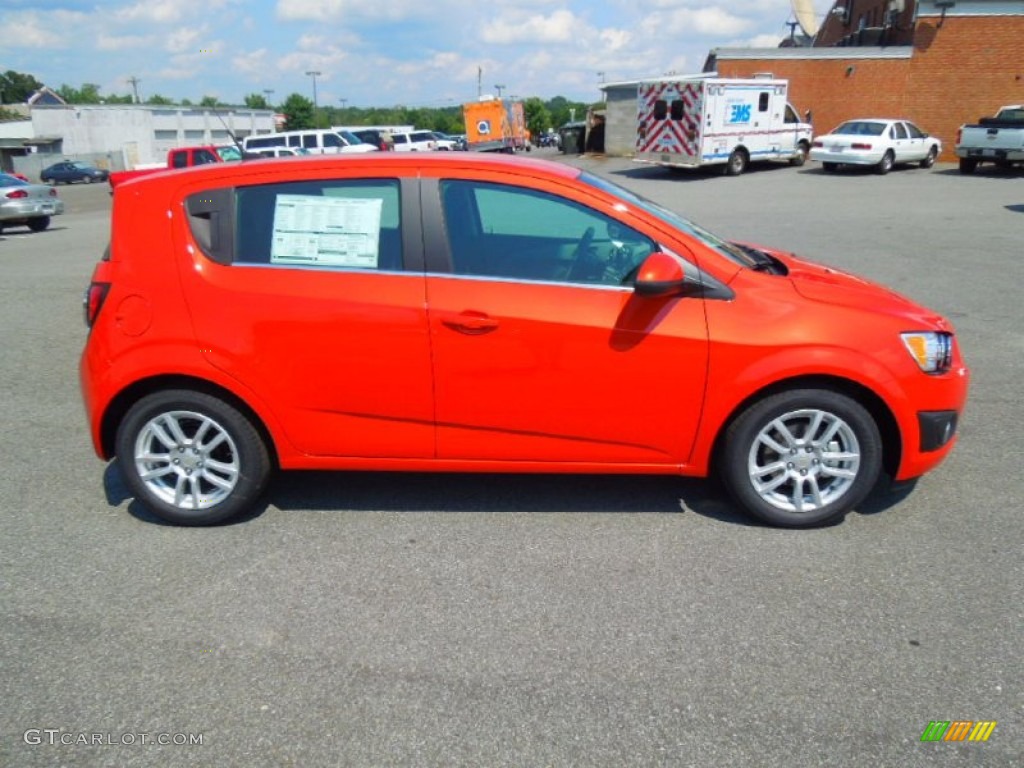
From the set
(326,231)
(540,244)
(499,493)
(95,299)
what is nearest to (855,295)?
(540,244)

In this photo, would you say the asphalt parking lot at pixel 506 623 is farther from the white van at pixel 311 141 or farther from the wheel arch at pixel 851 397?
the white van at pixel 311 141

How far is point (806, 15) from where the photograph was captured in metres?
45.9

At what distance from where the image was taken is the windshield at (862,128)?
2483 cm

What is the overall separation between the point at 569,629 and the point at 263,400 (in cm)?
180

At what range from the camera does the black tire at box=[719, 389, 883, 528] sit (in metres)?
3.62

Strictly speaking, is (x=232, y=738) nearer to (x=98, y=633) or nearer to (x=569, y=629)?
(x=98, y=633)

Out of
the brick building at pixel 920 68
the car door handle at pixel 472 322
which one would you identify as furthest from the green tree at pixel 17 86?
the car door handle at pixel 472 322

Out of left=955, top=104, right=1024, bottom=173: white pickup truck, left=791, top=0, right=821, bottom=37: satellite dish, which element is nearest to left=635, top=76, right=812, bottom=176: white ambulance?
left=955, top=104, right=1024, bottom=173: white pickup truck

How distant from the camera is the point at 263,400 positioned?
3715 millimetres

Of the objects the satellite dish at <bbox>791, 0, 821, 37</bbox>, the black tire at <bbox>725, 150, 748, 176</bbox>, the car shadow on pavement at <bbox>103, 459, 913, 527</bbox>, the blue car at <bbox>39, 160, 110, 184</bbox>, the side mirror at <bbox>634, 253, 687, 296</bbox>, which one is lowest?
the blue car at <bbox>39, 160, 110, 184</bbox>

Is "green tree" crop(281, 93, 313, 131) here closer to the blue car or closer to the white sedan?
the blue car

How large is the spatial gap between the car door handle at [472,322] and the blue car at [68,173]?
183 ft

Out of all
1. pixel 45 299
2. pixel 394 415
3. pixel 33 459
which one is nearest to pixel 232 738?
pixel 394 415

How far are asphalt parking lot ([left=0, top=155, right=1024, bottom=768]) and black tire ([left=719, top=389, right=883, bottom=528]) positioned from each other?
0.48 feet
